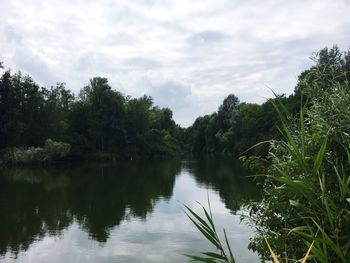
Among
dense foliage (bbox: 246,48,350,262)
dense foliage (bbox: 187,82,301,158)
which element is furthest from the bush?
dense foliage (bbox: 246,48,350,262)

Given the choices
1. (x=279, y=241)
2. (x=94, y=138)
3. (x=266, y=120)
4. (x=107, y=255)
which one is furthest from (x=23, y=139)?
(x=279, y=241)

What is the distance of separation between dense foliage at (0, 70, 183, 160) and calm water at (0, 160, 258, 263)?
2030 centimetres

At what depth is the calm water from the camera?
13.3 meters

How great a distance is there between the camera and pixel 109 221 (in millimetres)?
18297

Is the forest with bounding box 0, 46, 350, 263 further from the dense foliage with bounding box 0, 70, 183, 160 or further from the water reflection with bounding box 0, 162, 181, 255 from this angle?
the water reflection with bounding box 0, 162, 181, 255

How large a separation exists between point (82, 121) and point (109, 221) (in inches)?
1995

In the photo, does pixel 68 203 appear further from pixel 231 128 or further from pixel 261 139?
pixel 231 128

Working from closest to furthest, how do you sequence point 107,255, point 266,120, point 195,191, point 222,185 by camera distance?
1. point 107,255
2. point 195,191
3. point 222,185
4. point 266,120

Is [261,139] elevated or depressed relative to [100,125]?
depressed

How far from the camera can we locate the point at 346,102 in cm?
423

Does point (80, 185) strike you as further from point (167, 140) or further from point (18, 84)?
point (167, 140)

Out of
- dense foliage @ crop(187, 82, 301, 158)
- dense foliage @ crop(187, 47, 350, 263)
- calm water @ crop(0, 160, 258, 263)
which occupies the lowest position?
calm water @ crop(0, 160, 258, 263)

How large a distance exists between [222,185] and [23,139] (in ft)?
100

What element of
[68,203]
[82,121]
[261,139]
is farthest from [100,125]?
[261,139]
